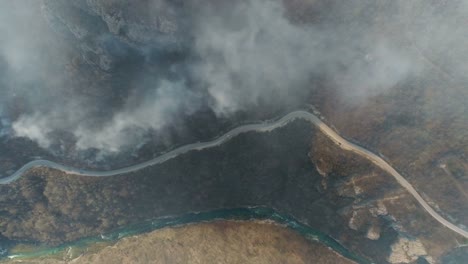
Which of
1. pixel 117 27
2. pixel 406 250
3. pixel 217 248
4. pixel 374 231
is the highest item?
pixel 117 27

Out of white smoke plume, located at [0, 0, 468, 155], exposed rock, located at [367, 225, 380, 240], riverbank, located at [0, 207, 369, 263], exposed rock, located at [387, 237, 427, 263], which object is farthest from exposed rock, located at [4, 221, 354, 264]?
white smoke plume, located at [0, 0, 468, 155]

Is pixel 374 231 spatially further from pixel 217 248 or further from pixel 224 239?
pixel 217 248

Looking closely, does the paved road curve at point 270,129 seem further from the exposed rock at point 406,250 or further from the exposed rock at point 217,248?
the exposed rock at point 217,248

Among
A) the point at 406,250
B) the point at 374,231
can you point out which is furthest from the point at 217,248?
the point at 406,250

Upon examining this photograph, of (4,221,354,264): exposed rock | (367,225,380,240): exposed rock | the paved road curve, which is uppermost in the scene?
the paved road curve

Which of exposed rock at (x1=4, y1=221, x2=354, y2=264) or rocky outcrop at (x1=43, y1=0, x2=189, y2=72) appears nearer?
rocky outcrop at (x1=43, y1=0, x2=189, y2=72)

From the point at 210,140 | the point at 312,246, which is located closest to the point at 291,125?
the point at 210,140

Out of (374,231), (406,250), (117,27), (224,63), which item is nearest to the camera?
(117,27)

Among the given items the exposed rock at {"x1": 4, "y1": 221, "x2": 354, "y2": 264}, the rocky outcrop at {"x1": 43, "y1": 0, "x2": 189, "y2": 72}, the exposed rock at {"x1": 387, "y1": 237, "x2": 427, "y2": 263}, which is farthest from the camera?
the exposed rock at {"x1": 4, "y1": 221, "x2": 354, "y2": 264}

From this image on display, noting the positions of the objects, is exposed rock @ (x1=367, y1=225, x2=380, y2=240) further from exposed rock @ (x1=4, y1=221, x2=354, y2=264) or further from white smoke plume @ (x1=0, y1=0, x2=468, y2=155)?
white smoke plume @ (x1=0, y1=0, x2=468, y2=155)
